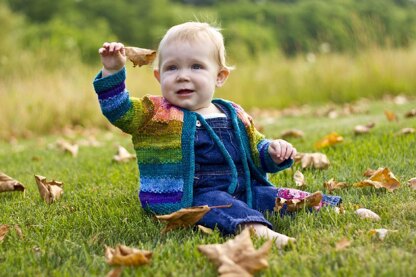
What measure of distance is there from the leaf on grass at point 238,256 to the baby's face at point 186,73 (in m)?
0.95

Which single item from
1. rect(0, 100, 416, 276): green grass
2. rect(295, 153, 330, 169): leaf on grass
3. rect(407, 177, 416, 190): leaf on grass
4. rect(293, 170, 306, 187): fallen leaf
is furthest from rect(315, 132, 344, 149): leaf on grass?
rect(407, 177, 416, 190): leaf on grass

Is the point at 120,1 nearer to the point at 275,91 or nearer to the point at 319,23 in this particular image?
the point at 319,23

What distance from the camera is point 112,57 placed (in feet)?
8.11

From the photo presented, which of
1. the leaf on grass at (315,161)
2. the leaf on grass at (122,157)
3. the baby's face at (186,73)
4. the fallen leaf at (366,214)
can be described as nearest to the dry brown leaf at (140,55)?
Result: the baby's face at (186,73)

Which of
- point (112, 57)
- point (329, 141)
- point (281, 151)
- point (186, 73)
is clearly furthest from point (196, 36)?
point (329, 141)

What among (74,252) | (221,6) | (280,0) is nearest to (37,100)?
(74,252)

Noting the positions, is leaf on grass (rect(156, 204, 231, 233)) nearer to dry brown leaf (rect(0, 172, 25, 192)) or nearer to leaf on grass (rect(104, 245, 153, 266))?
leaf on grass (rect(104, 245, 153, 266))

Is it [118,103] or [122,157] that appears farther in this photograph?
[122,157]

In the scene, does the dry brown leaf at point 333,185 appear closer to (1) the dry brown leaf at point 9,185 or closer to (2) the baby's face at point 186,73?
(2) the baby's face at point 186,73

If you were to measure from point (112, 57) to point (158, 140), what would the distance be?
0.42 metres

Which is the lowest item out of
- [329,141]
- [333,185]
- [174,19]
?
[174,19]

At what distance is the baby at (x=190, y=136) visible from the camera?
250 centimetres

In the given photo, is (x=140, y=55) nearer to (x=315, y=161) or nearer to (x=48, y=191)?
(x=48, y=191)

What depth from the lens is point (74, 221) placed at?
8.22 ft
